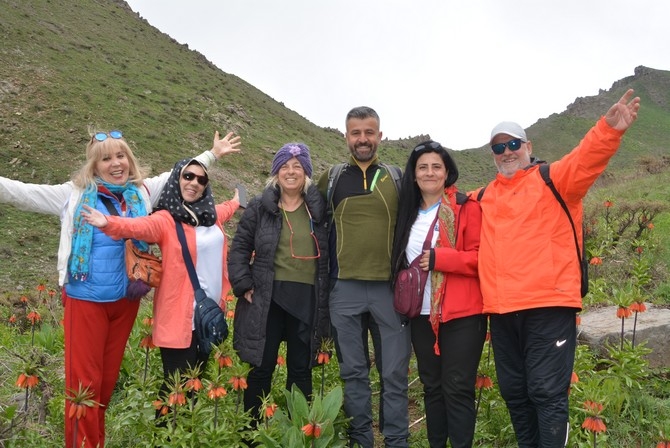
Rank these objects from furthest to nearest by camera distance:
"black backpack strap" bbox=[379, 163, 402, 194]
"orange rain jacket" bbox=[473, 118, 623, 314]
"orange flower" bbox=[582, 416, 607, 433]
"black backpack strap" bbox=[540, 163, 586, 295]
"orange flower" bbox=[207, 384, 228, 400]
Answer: "black backpack strap" bbox=[379, 163, 402, 194], "black backpack strap" bbox=[540, 163, 586, 295], "orange rain jacket" bbox=[473, 118, 623, 314], "orange flower" bbox=[207, 384, 228, 400], "orange flower" bbox=[582, 416, 607, 433]

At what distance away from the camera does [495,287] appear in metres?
3.30

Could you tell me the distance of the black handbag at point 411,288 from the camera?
138 inches

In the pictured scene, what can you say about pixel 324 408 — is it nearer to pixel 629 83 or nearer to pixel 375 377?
pixel 375 377

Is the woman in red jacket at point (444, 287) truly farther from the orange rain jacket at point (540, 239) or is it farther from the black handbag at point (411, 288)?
the orange rain jacket at point (540, 239)

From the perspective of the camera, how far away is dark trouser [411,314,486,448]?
343cm

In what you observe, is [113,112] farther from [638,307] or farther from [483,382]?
[638,307]

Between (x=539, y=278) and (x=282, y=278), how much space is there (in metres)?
1.72

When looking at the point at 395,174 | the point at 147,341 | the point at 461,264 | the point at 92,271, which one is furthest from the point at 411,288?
the point at 92,271

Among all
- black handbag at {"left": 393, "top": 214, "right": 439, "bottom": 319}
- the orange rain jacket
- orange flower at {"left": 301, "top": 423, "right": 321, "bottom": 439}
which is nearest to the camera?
orange flower at {"left": 301, "top": 423, "right": 321, "bottom": 439}

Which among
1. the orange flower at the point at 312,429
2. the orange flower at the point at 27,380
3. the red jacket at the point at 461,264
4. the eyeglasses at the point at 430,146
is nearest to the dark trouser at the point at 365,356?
the red jacket at the point at 461,264

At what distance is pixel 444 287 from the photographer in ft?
11.5

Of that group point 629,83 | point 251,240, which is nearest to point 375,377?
point 251,240

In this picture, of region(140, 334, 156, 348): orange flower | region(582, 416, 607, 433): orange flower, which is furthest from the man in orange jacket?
region(140, 334, 156, 348): orange flower

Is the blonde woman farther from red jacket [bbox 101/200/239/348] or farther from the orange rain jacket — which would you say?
the orange rain jacket
